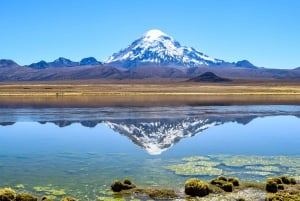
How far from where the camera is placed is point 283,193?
15898 mm

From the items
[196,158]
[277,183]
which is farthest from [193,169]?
[277,183]

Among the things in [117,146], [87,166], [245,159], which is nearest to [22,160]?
[87,166]

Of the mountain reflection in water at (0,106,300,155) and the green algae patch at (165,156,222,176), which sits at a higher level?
the mountain reflection in water at (0,106,300,155)

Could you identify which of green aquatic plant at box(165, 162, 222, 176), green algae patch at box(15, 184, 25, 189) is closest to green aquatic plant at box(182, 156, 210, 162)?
green aquatic plant at box(165, 162, 222, 176)

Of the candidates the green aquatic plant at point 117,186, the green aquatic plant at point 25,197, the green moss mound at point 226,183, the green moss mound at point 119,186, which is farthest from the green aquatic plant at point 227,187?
the green aquatic plant at point 25,197

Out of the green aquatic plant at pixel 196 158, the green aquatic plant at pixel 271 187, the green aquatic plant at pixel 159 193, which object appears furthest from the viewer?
the green aquatic plant at pixel 196 158

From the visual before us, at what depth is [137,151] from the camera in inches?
1059

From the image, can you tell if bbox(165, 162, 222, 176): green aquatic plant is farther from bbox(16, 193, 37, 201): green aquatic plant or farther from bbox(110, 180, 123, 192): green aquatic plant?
bbox(16, 193, 37, 201): green aquatic plant

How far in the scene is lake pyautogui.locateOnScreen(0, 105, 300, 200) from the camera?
1906 centimetres

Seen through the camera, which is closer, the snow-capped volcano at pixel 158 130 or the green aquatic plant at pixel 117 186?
the green aquatic plant at pixel 117 186

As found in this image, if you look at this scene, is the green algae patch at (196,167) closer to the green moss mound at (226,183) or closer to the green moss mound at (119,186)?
the green moss mound at (226,183)

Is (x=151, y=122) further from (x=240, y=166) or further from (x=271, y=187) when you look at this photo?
(x=271, y=187)

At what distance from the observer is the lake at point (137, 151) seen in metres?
19.1

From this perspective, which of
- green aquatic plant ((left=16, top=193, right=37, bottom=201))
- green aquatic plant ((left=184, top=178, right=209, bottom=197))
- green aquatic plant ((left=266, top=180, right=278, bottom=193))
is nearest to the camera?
green aquatic plant ((left=16, top=193, right=37, bottom=201))
